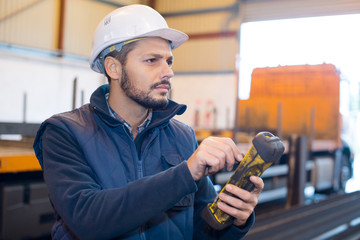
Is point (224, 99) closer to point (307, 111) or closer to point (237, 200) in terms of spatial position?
point (307, 111)

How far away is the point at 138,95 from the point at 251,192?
0.58 meters

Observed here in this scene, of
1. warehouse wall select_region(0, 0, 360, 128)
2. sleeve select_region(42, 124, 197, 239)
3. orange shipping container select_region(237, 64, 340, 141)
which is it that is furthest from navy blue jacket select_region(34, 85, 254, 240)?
warehouse wall select_region(0, 0, 360, 128)

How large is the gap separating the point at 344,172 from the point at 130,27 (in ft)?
22.5

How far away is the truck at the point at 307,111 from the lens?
250 inches

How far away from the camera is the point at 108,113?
1359mm

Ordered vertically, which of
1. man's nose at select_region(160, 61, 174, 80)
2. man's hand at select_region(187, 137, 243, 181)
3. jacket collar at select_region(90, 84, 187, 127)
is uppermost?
man's nose at select_region(160, 61, 174, 80)

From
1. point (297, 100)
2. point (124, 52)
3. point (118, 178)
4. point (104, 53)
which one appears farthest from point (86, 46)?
point (118, 178)

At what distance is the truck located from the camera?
634 centimetres

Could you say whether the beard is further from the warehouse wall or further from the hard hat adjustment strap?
the warehouse wall

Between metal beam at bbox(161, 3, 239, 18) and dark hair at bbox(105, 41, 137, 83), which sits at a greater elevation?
metal beam at bbox(161, 3, 239, 18)

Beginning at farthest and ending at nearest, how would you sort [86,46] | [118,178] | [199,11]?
[199,11]
[86,46]
[118,178]

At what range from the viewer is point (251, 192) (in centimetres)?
114

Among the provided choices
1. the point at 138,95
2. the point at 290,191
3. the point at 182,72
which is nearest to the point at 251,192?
the point at 138,95

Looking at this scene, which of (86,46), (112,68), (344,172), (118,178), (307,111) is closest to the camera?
(118,178)
